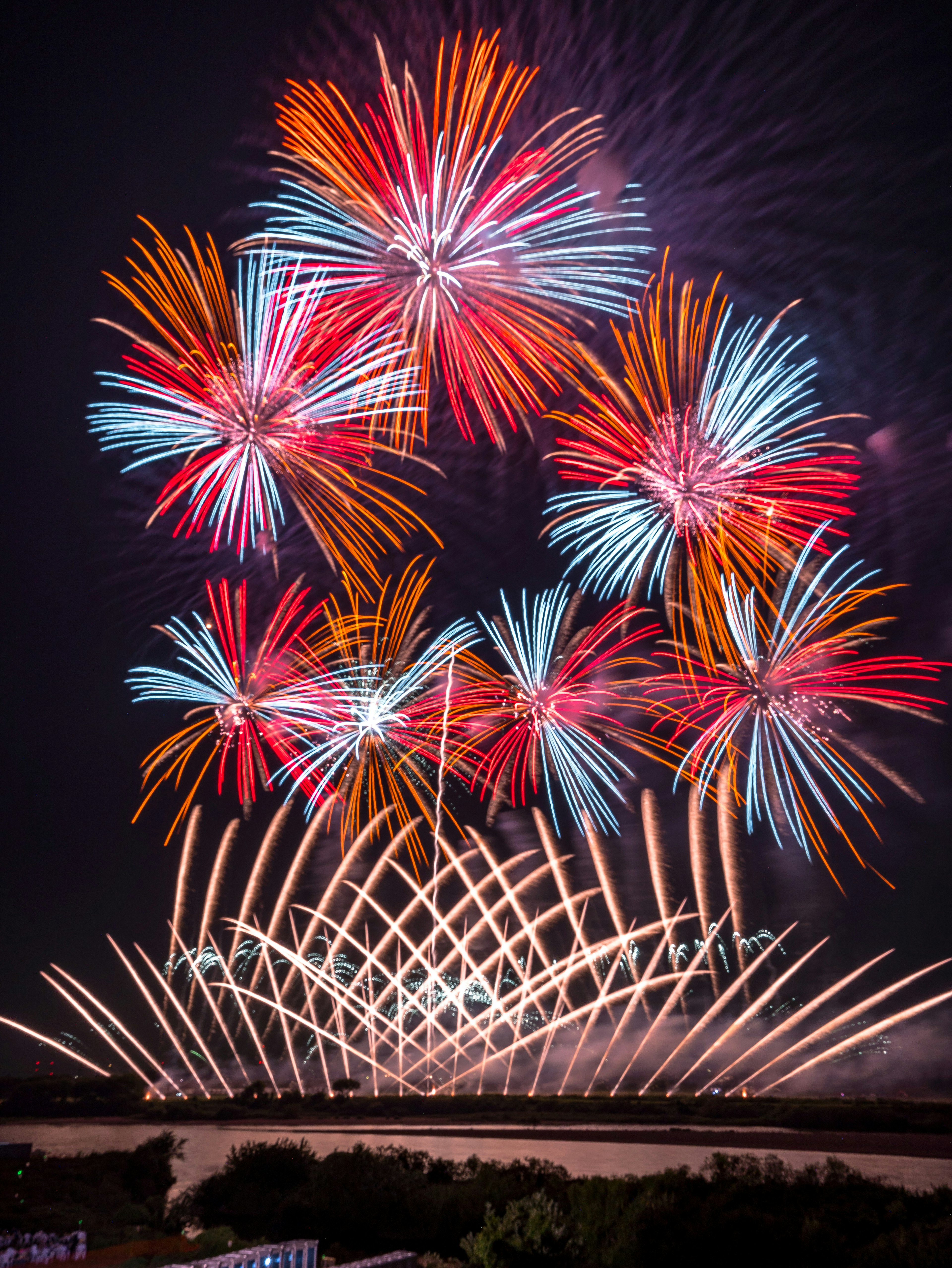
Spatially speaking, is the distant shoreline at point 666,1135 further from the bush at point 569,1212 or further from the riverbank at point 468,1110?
the bush at point 569,1212

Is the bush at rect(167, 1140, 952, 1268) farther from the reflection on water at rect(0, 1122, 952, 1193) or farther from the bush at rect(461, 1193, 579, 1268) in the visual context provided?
the reflection on water at rect(0, 1122, 952, 1193)

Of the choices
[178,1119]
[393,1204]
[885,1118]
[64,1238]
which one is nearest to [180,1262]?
[64,1238]

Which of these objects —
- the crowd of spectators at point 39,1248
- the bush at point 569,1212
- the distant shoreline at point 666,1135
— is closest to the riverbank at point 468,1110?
the distant shoreline at point 666,1135

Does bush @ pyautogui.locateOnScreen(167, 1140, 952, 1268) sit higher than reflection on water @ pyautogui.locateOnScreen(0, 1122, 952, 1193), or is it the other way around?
bush @ pyautogui.locateOnScreen(167, 1140, 952, 1268)

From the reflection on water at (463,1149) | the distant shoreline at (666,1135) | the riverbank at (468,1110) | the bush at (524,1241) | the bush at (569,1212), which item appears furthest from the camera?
A: the riverbank at (468,1110)

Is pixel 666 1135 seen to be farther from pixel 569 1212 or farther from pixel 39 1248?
pixel 39 1248

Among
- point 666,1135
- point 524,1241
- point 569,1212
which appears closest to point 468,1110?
point 666,1135

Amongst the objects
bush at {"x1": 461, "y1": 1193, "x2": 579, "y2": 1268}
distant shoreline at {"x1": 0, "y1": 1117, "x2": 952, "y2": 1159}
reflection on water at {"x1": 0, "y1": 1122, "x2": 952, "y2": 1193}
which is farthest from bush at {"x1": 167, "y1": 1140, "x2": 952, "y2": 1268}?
distant shoreline at {"x1": 0, "y1": 1117, "x2": 952, "y2": 1159}

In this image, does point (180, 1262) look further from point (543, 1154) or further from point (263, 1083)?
point (263, 1083)
